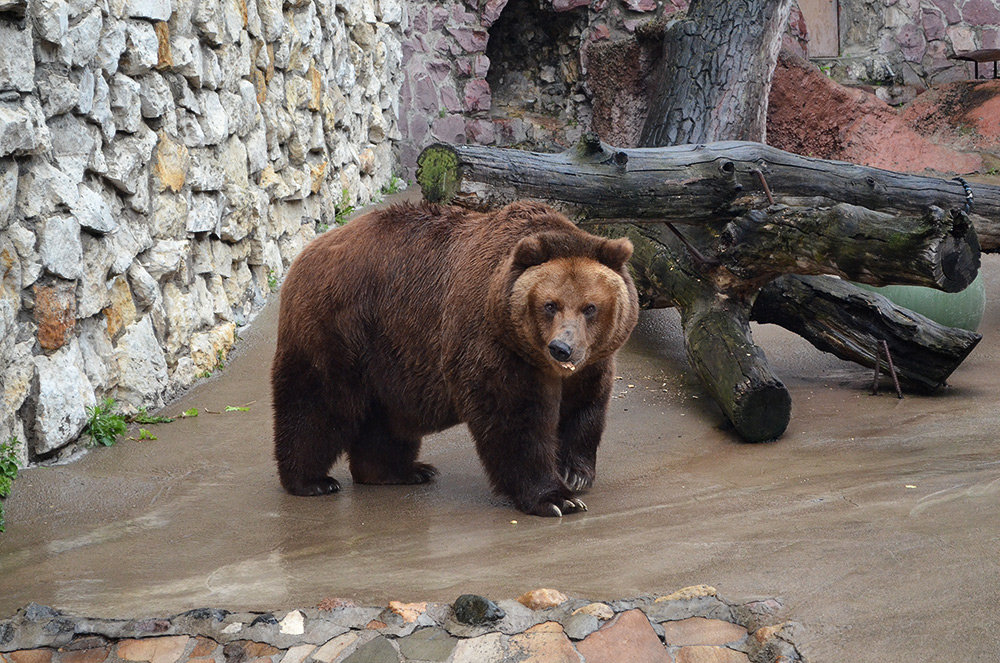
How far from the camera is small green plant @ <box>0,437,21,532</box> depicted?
14.8ft

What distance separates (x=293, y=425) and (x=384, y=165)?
6942 mm

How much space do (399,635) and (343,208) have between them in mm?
6854

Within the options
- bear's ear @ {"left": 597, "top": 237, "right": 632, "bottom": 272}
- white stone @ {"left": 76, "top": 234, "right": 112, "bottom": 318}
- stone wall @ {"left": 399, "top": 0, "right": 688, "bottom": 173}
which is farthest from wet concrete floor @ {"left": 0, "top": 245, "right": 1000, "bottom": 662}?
stone wall @ {"left": 399, "top": 0, "right": 688, "bottom": 173}

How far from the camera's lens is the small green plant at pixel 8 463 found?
4496 mm

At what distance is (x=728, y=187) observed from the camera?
19.4ft

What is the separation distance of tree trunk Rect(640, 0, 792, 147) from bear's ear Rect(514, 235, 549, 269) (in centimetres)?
547

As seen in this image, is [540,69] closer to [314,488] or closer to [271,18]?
[271,18]

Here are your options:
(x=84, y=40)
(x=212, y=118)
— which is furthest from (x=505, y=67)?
(x=84, y=40)

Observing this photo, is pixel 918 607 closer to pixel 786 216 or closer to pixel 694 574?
pixel 694 574

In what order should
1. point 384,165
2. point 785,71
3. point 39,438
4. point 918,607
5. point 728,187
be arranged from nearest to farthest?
point 918,607 → point 39,438 → point 728,187 → point 384,165 → point 785,71

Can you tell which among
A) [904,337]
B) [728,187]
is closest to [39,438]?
[728,187]

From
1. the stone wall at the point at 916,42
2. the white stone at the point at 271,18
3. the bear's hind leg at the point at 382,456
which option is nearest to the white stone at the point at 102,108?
the bear's hind leg at the point at 382,456

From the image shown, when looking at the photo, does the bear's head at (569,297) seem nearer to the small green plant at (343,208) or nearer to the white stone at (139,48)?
the white stone at (139,48)

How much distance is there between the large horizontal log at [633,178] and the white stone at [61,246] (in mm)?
1822
